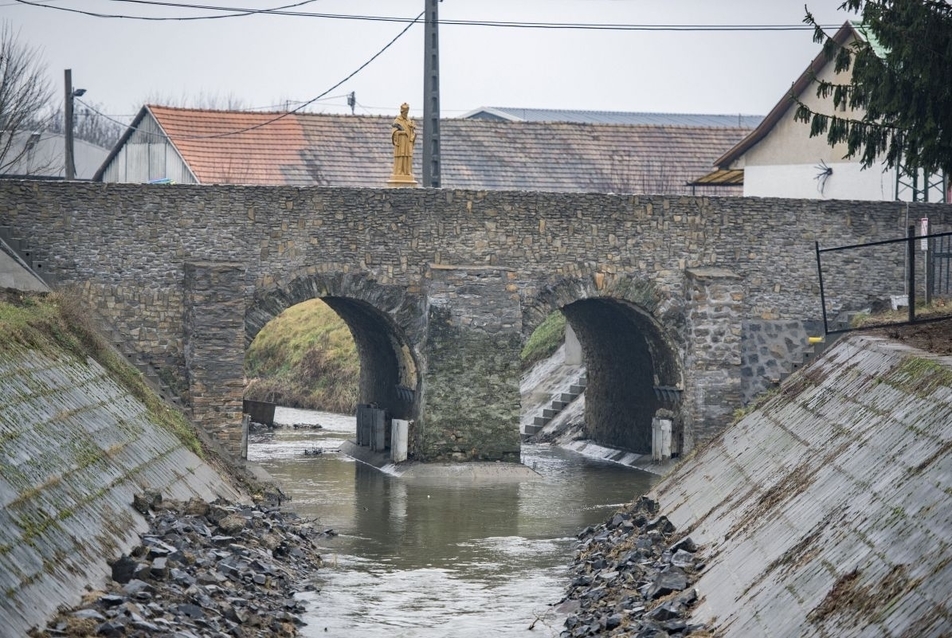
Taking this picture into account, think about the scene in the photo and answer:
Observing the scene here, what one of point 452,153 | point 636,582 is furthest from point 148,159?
point 636,582

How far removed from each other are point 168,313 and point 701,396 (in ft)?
30.9

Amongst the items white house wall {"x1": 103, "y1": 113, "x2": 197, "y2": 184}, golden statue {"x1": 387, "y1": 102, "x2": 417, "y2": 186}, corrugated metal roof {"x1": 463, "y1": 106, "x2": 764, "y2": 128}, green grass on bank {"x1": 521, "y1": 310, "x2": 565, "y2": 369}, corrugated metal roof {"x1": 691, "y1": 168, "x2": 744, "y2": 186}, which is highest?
corrugated metal roof {"x1": 463, "y1": 106, "x2": 764, "y2": 128}

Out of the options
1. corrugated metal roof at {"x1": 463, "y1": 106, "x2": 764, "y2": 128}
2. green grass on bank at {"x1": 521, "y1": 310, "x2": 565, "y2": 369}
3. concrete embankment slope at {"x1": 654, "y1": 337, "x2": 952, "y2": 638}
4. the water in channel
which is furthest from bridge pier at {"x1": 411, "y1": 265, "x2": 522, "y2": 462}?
corrugated metal roof at {"x1": 463, "y1": 106, "x2": 764, "y2": 128}

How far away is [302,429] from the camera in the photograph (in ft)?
111

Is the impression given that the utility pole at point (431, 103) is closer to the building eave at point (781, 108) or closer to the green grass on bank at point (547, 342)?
the building eave at point (781, 108)

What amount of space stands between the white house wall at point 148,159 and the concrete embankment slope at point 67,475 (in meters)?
→ 21.3

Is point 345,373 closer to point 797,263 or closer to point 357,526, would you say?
point 797,263

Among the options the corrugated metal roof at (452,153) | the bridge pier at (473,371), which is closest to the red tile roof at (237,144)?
the corrugated metal roof at (452,153)

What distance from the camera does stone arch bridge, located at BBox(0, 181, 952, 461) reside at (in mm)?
23000

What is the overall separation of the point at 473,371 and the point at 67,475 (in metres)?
12.7


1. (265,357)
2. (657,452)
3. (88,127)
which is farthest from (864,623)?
(88,127)

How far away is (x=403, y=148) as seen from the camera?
86.3ft

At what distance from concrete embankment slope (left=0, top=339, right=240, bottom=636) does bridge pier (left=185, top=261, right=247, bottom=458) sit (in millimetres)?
4809

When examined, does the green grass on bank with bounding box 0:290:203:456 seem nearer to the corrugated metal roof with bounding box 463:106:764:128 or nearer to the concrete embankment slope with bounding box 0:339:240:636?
the concrete embankment slope with bounding box 0:339:240:636
